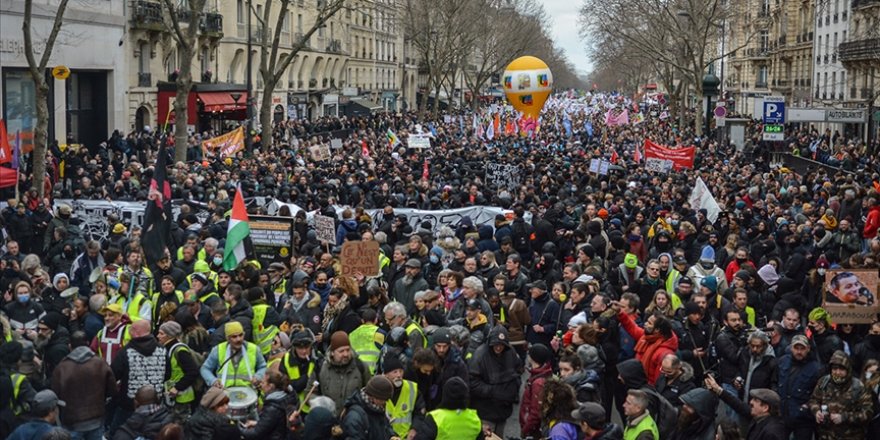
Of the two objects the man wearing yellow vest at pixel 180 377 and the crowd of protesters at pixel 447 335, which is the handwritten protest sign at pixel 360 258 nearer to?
the crowd of protesters at pixel 447 335

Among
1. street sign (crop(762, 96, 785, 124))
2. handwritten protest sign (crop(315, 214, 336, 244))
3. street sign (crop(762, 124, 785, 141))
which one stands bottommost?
handwritten protest sign (crop(315, 214, 336, 244))

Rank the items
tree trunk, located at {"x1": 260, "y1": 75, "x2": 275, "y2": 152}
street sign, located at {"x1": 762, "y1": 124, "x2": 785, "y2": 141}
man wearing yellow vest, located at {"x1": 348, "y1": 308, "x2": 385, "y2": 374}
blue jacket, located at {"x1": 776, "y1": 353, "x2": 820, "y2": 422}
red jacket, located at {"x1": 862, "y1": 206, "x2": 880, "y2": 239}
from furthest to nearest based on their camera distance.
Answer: tree trunk, located at {"x1": 260, "y1": 75, "x2": 275, "y2": 152}, street sign, located at {"x1": 762, "y1": 124, "x2": 785, "y2": 141}, red jacket, located at {"x1": 862, "y1": 206, "x2": 880, "y2": 239}, man wearing yellow vest, located at {"x1": 348, "y1": 308, "x2": 385, "y2": 374}, blue jacket, located at {"x1": 776, "y1": 353, "x2": 820, "y2": 422}

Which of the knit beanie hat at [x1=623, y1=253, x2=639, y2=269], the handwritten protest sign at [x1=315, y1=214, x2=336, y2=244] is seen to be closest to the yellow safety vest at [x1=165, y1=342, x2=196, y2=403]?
the knit beanie hat at [x1=623, y1=253, x2=639, y2=269]

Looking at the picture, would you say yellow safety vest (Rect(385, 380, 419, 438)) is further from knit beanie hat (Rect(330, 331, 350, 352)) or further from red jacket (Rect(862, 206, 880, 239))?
red jacket (Rect(862, 206, 880, 239))

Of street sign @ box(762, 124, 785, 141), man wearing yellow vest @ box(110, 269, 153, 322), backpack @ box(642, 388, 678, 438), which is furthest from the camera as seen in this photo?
street sign @ box(762, 124, 785, 141)

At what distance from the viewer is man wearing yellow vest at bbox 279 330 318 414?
9086 millimetres

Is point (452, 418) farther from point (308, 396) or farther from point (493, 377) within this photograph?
point (493, 377)

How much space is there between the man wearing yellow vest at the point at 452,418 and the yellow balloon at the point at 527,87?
3767cm

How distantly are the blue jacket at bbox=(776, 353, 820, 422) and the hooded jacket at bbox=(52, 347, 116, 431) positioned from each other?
528cm

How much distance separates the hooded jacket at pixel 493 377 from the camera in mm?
9297

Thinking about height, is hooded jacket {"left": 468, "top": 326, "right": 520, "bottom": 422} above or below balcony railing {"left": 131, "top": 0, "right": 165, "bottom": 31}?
below

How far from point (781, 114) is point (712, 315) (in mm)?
24657

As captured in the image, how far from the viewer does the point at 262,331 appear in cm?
1048

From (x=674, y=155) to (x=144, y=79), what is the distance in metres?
22.3
